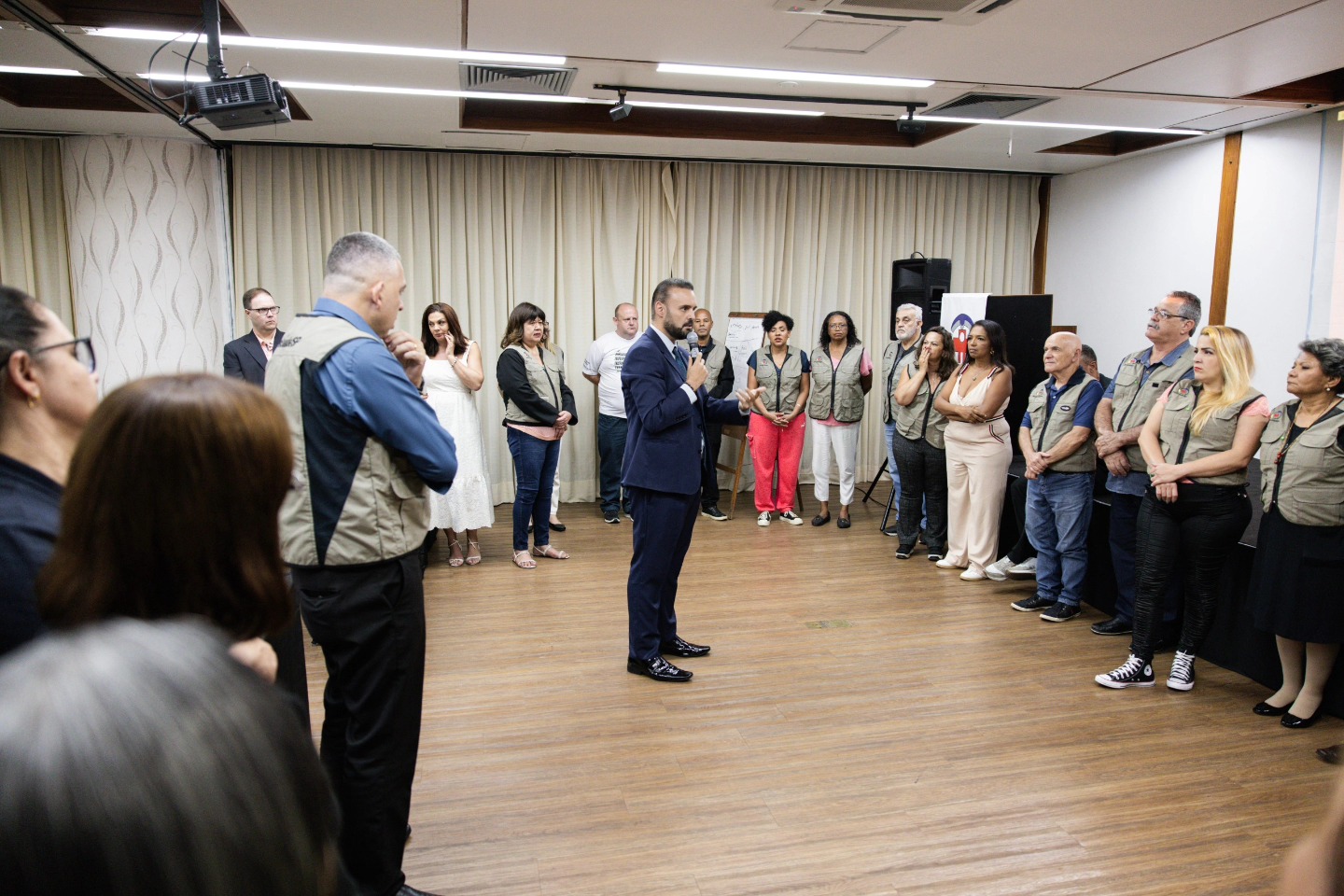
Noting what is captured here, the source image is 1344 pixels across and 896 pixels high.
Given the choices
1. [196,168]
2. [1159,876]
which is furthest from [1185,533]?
[196,168]

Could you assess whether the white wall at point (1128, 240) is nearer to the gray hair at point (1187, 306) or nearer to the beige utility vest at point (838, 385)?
the beige utility vest at point (838, 385)

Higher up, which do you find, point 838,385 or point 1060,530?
point 838,385

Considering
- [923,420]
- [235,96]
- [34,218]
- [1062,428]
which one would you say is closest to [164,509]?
[235,96]

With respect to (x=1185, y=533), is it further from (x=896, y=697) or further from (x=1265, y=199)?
(x=1265, y=199)

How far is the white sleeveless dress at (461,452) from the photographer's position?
17.2 ft

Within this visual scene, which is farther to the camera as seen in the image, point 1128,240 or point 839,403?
point 1128,240

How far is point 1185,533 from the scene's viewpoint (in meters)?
3.62

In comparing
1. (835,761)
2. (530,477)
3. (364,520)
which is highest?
(364,520)

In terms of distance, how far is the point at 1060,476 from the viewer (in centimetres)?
459

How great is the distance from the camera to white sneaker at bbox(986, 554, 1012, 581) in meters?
5.22

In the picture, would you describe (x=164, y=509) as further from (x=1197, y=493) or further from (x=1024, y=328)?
(x=1024, y=328)

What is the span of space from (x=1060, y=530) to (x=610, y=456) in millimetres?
3373

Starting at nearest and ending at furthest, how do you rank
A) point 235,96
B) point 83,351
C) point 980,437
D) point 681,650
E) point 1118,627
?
point 83,351, point 235,96, point 681,650, point 1118,627, point 980,437

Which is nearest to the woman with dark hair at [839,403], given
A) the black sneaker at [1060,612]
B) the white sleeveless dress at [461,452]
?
the black sneaker at [1060,612]
